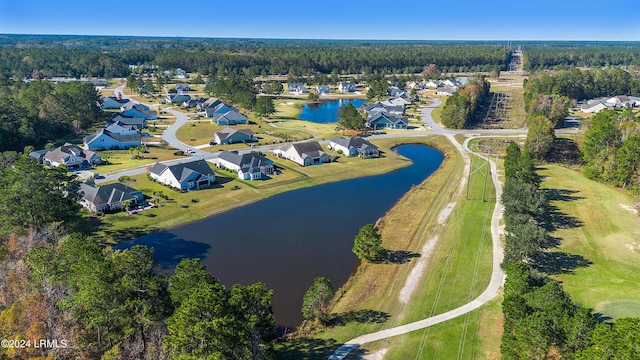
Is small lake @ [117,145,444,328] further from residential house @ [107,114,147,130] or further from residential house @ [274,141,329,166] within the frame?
residential house @ [107,114,147,130]

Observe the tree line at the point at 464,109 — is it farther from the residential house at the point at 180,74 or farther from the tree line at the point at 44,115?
the residential house at the point at 180,74

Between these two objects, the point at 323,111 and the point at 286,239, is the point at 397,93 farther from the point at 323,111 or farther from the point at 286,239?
the point at 286,239

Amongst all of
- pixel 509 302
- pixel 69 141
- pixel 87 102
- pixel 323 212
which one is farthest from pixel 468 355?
pixel 87 102

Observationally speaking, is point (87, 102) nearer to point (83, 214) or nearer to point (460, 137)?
point (83, 214)

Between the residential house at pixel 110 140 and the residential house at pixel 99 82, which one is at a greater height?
the residential house at pixel 99 82

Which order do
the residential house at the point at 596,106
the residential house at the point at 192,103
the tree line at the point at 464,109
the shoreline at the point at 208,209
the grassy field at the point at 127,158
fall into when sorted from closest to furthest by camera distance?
the shoreline at the point at 208,209 → the grassy field at the point at 127,158 → the tree line at the point at 464,109 → the residential house at the point at 596,106 → the residential house at the point at 192,103

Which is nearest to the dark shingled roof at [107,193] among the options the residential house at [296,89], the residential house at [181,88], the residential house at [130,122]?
the residential house at [130,122]

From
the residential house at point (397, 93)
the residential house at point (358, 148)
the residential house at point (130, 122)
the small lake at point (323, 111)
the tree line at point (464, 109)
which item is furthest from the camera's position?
the residential house at point (397, 93)
